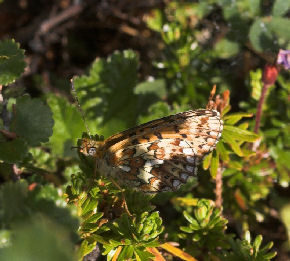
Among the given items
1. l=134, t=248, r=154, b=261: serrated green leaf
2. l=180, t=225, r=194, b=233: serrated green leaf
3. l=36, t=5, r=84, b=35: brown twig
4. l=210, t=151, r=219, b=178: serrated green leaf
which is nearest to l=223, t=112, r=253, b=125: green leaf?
l=210, t=151, r=219, b=178: serrated green leaf

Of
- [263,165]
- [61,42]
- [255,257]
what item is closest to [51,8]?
[61,42]

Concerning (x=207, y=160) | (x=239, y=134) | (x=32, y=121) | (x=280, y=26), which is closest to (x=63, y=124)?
(x=32, y=121)

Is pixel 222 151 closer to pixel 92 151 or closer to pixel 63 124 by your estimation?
pixel 92 151

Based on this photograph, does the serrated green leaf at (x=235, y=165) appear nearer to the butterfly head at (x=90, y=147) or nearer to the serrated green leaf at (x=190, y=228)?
the serrated green leaf at (x=190, y=228)

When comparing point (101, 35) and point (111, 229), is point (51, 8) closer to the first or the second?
point (101, 35)

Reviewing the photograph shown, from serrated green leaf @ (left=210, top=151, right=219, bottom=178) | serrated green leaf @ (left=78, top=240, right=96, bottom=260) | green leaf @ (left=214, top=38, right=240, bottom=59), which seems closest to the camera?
serrated green leaf @ (left=78, top=240, right=96, bottom=260)

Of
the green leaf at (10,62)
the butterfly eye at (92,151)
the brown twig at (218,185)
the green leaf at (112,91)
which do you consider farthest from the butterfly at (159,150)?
the green leaf at (112,91)

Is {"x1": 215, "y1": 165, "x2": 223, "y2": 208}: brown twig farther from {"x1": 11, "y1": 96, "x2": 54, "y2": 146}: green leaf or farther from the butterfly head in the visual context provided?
{"x1": 11, "y1": 96, "x2": 54, "y2": 146}: green leaf
